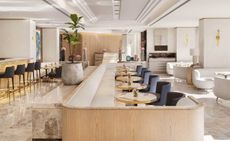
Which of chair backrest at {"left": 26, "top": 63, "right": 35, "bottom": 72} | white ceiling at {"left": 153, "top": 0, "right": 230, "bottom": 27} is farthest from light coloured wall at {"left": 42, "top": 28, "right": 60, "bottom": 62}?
white ceiling at {"left": 153, "top": 0, "right": 230, "bottom": 27}

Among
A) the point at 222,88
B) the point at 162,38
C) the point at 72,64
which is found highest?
the point at 162,38

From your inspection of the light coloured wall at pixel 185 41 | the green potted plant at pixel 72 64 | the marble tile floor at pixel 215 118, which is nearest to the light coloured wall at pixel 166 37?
the light coloured wall at pixel 185 41

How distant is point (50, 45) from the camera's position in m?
17.5

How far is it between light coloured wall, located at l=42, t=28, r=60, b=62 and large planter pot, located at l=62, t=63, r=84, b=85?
1294 centimetres

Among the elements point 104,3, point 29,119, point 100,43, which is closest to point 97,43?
point 100,43

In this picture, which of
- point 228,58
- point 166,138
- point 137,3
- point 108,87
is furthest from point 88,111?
point 228,58

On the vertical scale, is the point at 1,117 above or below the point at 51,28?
below

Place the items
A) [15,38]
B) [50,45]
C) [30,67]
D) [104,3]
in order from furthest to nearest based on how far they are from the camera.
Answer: [50,45] → [15,38] → [30,67] → [104,3]

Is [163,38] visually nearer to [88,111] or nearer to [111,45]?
[111,45]

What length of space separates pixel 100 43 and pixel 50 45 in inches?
207

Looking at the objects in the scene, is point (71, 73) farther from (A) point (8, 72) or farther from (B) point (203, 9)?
(B) point (203, 9)

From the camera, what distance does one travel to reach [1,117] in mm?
6711

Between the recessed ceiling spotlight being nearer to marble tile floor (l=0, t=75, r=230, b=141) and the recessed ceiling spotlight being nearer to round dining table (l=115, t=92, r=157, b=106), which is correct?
marble tile floor (l=0, t=75, r=230, b=141)

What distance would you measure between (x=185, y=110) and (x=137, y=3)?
6.25 metres
